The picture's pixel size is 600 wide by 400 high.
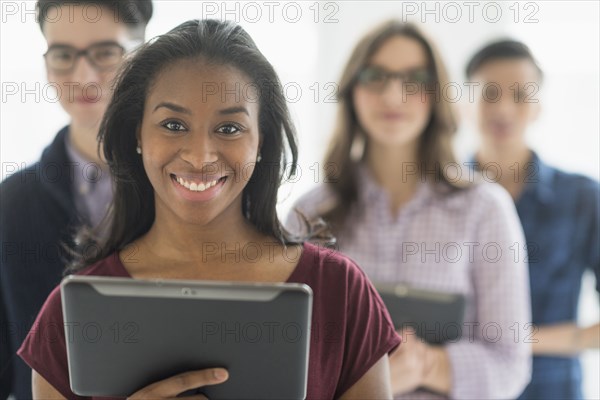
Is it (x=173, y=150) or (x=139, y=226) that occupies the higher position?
(x=173, y=150)

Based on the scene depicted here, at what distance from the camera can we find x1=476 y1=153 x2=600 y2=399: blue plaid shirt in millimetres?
2148

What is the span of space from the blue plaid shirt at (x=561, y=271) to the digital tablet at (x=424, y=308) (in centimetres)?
53

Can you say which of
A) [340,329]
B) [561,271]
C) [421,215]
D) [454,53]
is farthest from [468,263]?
[454,53]

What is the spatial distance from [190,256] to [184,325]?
247mm

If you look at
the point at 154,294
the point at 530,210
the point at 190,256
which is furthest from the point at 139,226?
the point at 530,210

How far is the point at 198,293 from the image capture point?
106cm

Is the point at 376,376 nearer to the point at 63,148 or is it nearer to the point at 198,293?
the point at 198,293

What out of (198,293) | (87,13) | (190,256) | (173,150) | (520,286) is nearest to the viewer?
(198,293)

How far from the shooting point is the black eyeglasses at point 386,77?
1.96 m

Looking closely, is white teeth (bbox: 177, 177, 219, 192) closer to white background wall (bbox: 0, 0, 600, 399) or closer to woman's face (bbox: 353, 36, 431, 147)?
woman's face (bbox: 353, 36, 431, 147)

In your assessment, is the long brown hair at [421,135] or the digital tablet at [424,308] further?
the long brown hair at [421,135]

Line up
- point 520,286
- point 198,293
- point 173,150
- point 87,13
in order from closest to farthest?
point 198,293 → point 173,150 → point 87,13 → point 520,286

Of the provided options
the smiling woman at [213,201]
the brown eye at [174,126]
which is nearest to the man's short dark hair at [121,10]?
the smiling woman at [213,201]

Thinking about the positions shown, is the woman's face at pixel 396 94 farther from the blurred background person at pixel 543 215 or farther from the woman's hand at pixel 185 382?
the woman's hand at pixel 185 382
